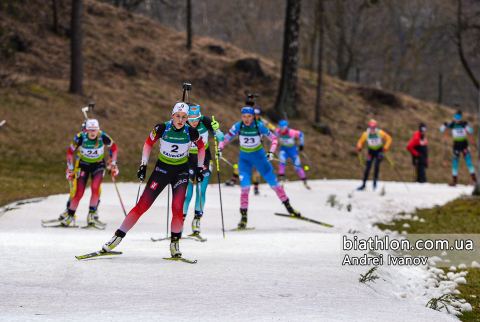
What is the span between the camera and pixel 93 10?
31281 mm

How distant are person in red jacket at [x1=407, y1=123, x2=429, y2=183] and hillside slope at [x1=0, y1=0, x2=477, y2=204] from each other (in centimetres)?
255

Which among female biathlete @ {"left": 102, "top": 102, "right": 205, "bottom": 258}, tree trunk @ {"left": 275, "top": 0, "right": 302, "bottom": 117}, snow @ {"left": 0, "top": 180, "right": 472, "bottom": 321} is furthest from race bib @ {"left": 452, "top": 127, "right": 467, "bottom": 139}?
female biathlete @ {"left": 102, "top": 102, "right": 205, "bottom": 258}

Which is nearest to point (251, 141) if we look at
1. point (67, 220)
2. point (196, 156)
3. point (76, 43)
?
point (196, 156)

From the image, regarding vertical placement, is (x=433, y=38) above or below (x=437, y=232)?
above

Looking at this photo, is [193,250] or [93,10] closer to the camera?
[193,250]

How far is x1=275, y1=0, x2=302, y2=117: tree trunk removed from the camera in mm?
25562

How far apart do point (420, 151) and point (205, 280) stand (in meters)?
16.7

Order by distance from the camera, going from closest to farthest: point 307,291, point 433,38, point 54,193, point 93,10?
point 307,291 < point 54,193 < point 93,10 < point 433,38

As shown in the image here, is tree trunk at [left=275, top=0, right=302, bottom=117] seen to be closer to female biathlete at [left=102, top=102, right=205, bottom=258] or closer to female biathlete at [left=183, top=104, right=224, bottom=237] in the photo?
female biathlete at [left=183, top=104, right=224, bottom=237]

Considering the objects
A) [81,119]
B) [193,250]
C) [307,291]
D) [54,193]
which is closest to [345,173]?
[81,119]

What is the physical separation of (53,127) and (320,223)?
12897 millimetres

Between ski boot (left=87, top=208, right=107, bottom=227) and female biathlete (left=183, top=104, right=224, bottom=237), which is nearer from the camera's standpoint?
female biathlete (left=183, top=104, right=224, bottom=237)

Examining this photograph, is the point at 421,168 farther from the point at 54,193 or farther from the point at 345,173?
the point at 54,193

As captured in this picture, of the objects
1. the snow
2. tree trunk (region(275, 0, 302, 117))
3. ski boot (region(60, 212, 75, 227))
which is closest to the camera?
the snow
